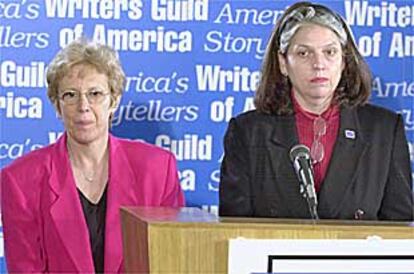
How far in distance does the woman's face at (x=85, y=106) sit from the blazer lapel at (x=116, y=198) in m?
0.07

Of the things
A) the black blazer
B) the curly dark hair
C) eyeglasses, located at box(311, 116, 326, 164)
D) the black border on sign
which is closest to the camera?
the black border on sign

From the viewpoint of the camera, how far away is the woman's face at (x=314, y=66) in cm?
238

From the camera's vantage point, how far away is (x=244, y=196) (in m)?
2.21

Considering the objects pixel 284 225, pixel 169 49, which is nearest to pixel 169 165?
pixel 169 49

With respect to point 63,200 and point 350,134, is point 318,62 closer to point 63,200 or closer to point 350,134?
point 350,134

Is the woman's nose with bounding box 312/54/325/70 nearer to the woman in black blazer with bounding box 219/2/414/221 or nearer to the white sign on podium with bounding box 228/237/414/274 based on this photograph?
the woman in black blazer with bounding box 219/2/414/221

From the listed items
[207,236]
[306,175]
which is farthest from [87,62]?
[207,236]

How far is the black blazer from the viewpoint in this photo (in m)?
2.19

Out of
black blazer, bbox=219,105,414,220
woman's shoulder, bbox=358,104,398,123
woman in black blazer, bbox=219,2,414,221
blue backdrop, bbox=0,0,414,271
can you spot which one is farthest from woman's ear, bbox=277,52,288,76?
blue backdrop, bbox=0,0,414,271

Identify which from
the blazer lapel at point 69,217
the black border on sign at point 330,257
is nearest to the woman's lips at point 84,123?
the blazer lapel at point 69,217

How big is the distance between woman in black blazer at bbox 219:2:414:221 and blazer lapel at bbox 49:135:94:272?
1.73 feet

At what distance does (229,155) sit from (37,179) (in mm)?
653

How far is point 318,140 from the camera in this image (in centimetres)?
235

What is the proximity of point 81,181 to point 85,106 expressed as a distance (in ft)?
0.75
